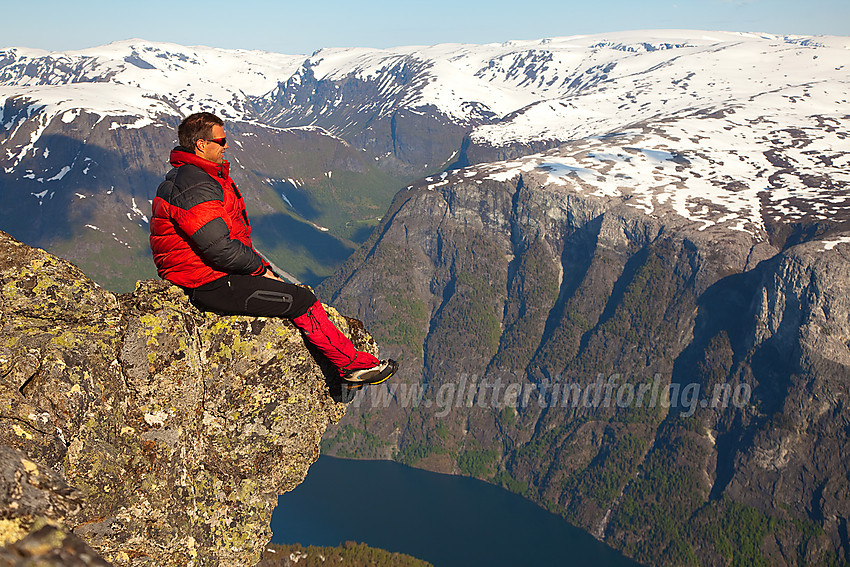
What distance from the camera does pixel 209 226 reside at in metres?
13.7

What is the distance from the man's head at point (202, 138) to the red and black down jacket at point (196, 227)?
0.17m

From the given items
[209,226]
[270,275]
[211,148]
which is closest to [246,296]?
[270,275]

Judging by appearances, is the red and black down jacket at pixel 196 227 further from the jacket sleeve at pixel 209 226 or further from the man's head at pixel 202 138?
the man's head at pixel 202 138

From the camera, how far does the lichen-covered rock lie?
11.6 metres

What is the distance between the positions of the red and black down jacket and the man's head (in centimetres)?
17

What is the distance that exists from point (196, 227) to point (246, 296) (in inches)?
73.5

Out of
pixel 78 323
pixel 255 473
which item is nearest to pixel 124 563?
pixel 255 473

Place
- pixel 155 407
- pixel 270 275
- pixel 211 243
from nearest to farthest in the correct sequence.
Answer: pixel 155 407
pixel 211 243
pixel 270 275

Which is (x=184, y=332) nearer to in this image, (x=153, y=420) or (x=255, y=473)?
(x=153, y=420)

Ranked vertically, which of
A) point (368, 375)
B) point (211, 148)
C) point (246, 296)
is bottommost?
point (368, 375)

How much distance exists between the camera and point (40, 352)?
1166 centimetres

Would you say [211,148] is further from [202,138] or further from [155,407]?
[155,407]

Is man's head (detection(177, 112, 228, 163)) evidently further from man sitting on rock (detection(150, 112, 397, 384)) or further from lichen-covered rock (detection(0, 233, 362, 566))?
lichen-covered rock (detection(0, 233, 362, 566))

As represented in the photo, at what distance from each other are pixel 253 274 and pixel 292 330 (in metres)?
1.83
